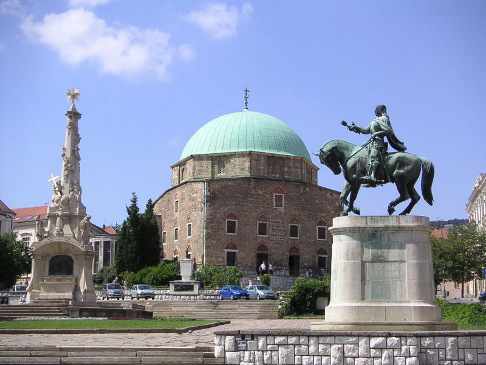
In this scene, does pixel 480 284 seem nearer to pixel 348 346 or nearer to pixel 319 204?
pixel 319 204

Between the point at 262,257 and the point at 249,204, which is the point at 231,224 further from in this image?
Result: the point at 262,257

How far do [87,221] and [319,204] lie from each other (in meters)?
41.2

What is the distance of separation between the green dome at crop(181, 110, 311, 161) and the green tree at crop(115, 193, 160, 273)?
954 centimetres

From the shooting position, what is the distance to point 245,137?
75.8m

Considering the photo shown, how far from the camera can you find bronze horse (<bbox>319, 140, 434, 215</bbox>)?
53.9 ft

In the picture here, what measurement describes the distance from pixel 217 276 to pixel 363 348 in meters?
50.2

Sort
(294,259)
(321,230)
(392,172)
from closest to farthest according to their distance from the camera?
(392,172), (294,259), (321,230)

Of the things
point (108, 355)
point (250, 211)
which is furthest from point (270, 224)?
point (108, 355)

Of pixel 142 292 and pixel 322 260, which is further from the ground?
pixel 322 260

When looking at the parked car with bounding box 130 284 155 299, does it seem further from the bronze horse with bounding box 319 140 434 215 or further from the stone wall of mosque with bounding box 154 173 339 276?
the bronze horse with bounding box 319 140 434 215

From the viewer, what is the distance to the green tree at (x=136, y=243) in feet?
233

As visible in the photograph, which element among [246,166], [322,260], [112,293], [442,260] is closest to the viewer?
[112,293]

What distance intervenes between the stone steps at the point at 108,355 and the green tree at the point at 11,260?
145 ft

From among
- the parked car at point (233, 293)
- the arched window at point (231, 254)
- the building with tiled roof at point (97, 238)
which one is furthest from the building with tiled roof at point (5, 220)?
the parked car at point (233, 293)
